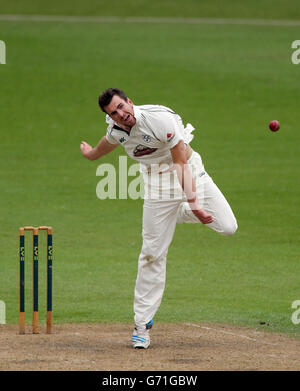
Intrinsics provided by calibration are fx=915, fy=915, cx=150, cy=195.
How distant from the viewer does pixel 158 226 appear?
7.87m

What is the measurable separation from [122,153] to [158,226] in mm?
11928

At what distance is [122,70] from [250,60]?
398 cm

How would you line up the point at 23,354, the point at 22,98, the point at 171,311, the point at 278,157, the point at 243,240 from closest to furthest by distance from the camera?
the point at 23,354 < the point at 171,311 < the point at 243,240 < the point at 278,157 < the point at 22,98

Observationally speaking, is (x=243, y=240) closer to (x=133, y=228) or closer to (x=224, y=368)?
(x=133, y=228)

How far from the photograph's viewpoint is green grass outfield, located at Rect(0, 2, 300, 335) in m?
10.4

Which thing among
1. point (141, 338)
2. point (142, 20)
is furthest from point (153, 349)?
point (142, 20)

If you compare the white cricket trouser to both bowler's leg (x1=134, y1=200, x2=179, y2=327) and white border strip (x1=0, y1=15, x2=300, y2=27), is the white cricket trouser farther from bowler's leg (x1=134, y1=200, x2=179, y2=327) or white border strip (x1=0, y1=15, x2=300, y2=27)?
white border strip (x1=0, y1=15, x2=300, y2=27)

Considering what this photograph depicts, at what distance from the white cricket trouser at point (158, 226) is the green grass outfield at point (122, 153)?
119cm

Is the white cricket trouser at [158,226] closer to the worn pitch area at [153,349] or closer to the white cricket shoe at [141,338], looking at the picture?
the white cricket shoe at [141,338]

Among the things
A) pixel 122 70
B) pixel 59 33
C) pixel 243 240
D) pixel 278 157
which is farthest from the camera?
pixel 59 33

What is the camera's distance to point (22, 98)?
2459 cm

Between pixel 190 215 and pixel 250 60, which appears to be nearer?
pixel 190 215
